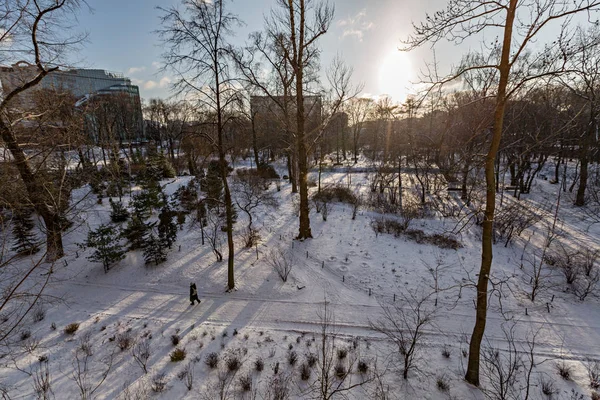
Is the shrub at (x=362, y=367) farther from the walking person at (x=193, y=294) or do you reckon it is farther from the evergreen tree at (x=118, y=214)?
the evergreen tree at (x=118, y=214)

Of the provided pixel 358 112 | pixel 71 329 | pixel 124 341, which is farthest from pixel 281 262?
pixel 358 112

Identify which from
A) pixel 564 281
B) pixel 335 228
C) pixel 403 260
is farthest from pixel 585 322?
pixel 335 228

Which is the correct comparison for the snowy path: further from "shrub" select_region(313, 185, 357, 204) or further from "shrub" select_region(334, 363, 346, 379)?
"shrub" select_region(313, 185, 357, 204)

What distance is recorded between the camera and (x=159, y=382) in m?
4.91

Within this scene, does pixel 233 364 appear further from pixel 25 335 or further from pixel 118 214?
pixel 118 214

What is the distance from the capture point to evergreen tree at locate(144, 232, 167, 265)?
917 cm

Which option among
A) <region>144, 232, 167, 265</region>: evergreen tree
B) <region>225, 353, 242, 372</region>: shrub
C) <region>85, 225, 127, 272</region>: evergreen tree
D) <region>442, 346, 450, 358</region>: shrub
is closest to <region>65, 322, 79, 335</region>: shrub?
<region>85, 225, 127, 272</region>: evergreen tree

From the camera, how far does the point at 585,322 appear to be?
6.37 meters

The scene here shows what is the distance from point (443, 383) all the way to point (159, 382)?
5.47 metres

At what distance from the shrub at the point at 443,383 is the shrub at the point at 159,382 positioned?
524 cm

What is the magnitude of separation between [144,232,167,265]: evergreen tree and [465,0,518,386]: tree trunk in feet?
31.4

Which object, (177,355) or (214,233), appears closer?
(177,355)

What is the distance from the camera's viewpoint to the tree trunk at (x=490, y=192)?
3.43 metres

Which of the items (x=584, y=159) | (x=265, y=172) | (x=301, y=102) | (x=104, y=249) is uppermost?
(x=301, y=102)
